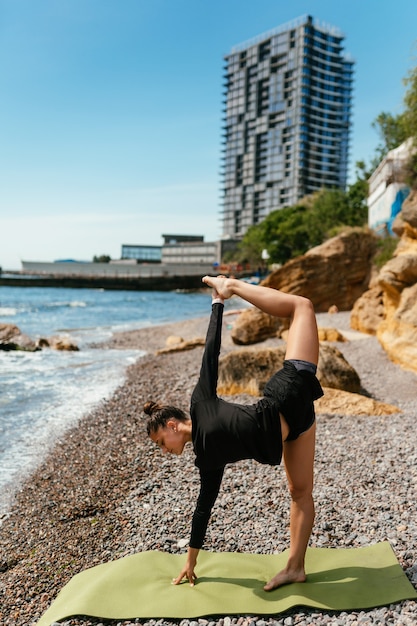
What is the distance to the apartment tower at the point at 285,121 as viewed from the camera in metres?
125

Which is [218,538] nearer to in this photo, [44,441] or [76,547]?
[76,547]

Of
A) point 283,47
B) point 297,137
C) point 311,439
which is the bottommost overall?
point 311,439

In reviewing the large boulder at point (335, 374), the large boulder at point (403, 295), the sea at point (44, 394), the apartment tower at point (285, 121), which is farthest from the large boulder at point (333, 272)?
the apartment tower at point (285, 121)

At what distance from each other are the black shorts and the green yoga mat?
1.26 metres

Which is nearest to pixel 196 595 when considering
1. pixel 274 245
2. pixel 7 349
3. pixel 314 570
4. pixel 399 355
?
pixel 314 570

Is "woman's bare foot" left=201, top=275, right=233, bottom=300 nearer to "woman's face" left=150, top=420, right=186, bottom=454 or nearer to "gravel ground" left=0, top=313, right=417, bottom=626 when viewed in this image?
"woman's face" left=150, top=420, right=186, bottom=454

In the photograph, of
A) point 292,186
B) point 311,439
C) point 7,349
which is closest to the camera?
point 311,439

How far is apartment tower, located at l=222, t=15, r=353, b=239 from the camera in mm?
124688

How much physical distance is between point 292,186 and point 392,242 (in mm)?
106518

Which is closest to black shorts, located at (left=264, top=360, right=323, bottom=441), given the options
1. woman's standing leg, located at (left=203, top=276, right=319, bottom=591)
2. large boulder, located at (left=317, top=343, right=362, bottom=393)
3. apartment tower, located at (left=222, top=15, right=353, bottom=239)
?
woman's standing leg, located at (left=203, top=276, right=319, bottom=591)

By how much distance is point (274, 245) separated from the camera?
67.0m

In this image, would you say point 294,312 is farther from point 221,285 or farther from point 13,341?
point 13,341

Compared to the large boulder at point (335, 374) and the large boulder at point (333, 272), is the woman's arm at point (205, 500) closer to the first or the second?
the large boulder at point (335, 374)

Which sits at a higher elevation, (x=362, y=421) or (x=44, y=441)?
(x=362, y=421)
